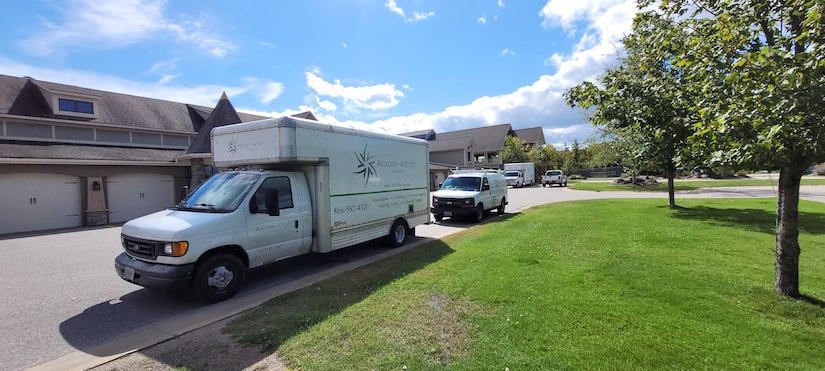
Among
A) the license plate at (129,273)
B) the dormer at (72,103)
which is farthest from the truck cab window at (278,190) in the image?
the dormer at (72,103)

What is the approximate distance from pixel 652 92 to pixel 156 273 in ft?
29.0

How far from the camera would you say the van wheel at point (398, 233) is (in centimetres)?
996

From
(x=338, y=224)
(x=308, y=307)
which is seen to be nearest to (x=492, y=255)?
(x=338, y=224)

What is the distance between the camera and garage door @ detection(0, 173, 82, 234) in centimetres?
1573

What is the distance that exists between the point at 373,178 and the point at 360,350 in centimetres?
541

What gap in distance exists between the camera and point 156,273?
547 centimetres

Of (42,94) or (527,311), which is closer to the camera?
(527,311)

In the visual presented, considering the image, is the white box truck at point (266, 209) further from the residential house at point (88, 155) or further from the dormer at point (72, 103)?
the dormer at point (72, 103)

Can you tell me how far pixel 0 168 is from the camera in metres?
15.6

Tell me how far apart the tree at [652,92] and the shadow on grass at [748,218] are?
4748 millimetres

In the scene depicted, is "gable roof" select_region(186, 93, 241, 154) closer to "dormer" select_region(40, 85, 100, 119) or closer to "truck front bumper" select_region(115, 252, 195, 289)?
"dormer" select_region(40, 85, 100, 119)

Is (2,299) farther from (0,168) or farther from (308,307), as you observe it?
(0,168)

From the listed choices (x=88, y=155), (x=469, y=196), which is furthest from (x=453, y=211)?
(x=88, y=155)

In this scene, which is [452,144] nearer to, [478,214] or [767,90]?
[478,214]
